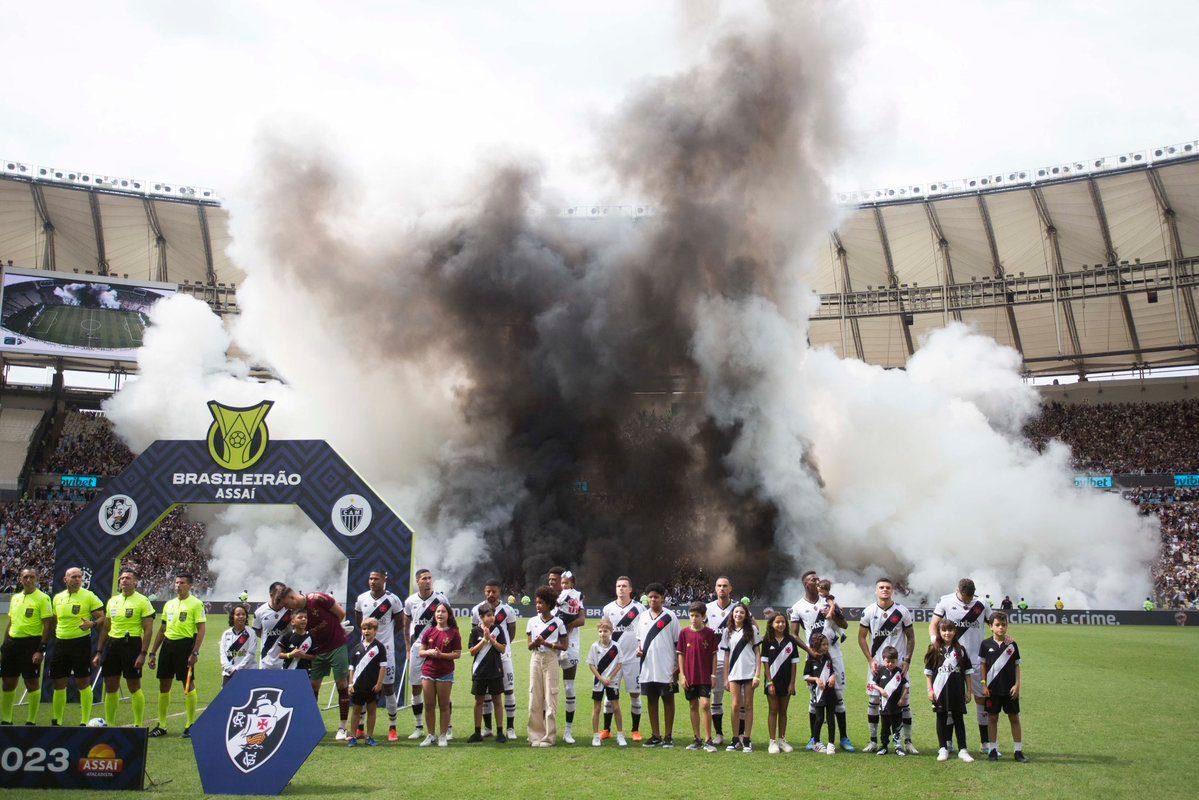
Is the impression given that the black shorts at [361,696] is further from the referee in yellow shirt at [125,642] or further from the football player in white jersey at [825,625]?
the football player in white jersey at [825,625]

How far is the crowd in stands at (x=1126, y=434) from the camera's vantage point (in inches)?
1762

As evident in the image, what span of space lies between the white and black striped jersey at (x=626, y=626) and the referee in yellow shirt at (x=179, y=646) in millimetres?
4785

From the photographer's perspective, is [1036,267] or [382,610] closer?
[382,610]

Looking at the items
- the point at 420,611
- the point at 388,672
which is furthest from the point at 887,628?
the point at 388,672

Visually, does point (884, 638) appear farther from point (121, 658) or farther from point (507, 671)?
point (121, 658)

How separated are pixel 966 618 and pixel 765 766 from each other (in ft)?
9.34

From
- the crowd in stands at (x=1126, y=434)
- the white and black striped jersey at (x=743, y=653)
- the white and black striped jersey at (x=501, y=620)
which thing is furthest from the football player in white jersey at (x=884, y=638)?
the crowd in stands at (x=1126, y=434)

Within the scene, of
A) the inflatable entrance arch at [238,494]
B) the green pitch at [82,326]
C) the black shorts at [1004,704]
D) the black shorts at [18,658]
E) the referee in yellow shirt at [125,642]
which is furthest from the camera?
the green pitch at [82,326]

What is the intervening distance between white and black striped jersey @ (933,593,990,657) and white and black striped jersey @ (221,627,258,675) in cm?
795

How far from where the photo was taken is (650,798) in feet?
26.1

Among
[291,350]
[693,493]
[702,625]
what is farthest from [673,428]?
[702,625]

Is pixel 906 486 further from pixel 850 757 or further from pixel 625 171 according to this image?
pixel 850 757

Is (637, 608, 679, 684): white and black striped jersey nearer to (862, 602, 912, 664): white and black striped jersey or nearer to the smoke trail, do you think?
(862, 602, 912, 664): white and black striped jersey

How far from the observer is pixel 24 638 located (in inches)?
438
